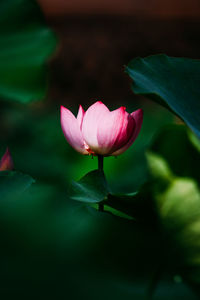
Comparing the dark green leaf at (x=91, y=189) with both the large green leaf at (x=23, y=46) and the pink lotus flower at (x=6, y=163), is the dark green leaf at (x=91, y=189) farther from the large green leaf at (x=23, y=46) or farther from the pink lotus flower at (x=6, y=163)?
the large green leaf at (x=23, y=46)

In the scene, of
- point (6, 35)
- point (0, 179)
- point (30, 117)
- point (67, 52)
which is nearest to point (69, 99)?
point (67, 52)

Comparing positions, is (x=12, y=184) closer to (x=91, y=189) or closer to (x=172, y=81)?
(x=91, y=189)

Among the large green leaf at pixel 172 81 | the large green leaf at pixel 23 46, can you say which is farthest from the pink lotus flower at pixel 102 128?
the large green leaf at pixel 23 46

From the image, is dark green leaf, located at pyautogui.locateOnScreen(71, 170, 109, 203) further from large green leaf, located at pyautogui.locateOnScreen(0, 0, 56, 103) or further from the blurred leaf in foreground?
large green leaf, located at pyautogui.locateOnScreen(0, 0, 56, 103)

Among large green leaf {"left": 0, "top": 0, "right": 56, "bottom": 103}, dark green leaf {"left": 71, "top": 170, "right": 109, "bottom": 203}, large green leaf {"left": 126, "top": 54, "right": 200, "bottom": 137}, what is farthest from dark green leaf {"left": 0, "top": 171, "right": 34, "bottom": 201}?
large green leaf {"left": 0, "top": 0, "right": 56, "bottom": 103}

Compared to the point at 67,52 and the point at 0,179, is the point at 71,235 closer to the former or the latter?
the point at 0,179
